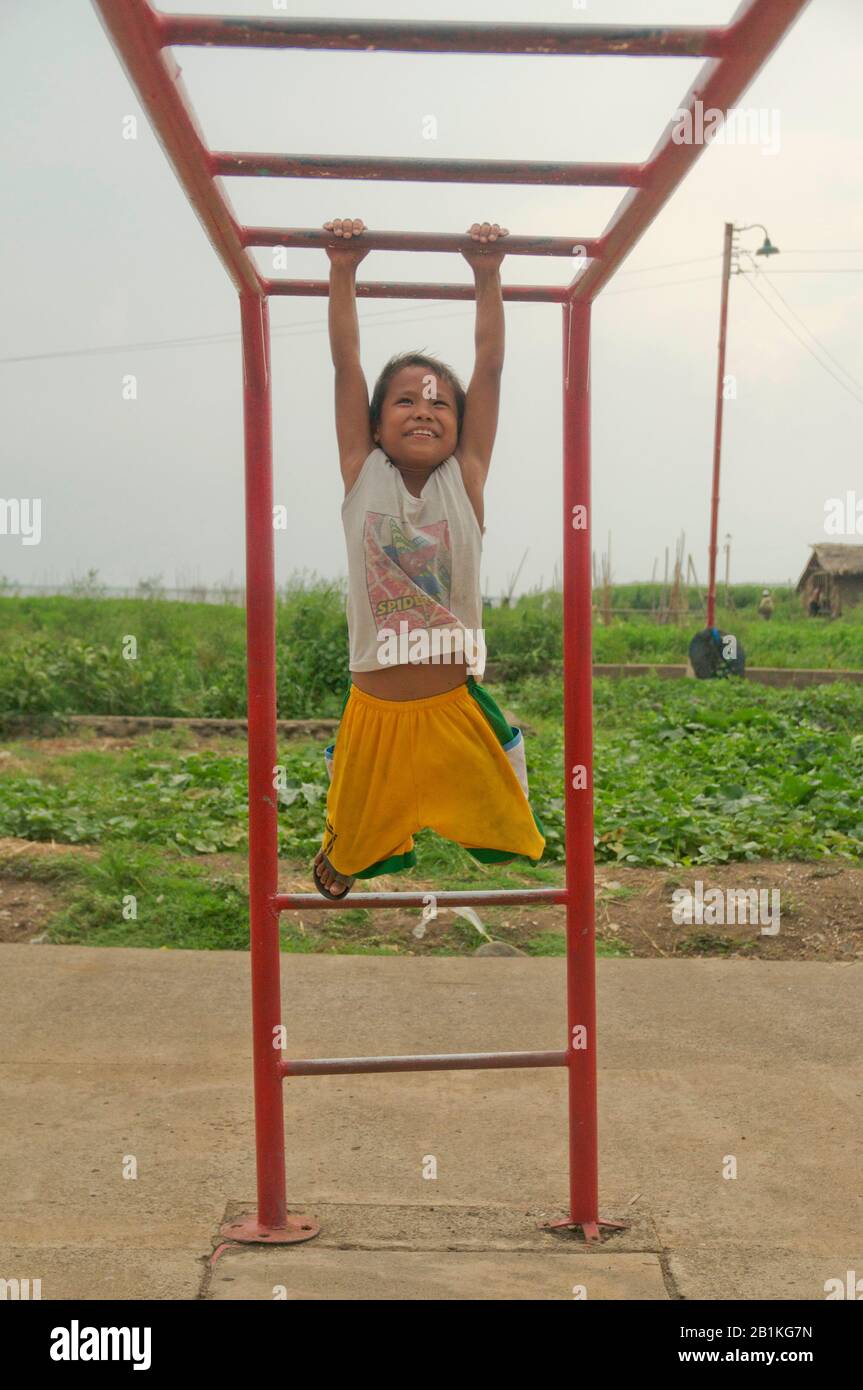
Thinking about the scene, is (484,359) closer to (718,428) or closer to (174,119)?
(174,119)

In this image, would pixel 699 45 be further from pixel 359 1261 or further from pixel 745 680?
pixel 745 680

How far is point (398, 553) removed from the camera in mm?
2455

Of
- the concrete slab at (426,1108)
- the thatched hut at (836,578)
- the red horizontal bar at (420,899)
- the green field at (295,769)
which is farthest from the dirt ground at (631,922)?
the thatched hut at (836,578)

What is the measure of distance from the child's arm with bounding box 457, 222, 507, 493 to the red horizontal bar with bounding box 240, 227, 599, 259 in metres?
0.02

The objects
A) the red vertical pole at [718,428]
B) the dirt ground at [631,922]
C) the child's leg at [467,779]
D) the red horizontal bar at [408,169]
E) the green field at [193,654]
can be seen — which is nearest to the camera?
the red horizontal bar at [408,169]

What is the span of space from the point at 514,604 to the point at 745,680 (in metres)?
4.07

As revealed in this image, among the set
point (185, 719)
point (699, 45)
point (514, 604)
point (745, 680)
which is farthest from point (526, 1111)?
point (514, 604)

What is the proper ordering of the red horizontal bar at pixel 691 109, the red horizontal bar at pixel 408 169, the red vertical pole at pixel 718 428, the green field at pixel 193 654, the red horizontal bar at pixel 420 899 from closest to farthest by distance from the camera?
the red horizontal bar at pixel 691 109, the red horizontal bar at pixel 408 169, the red horizontal bar at pixel 420 899, the green field at pixel 193 654, the red vertical pole at pixel 718 428

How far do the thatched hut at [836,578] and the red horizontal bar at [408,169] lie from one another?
26144mm

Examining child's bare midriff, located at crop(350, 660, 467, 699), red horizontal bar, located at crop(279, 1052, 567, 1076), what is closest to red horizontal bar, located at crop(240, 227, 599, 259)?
child's bare midriff, located at crop(350, 660, 467, 699)

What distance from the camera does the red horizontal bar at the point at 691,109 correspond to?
151cm

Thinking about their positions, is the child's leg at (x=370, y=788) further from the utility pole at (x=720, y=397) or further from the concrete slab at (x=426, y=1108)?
the utility pole at (x=720, y=397)

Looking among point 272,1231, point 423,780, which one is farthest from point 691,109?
point 272,1231

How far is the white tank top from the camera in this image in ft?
8.04
